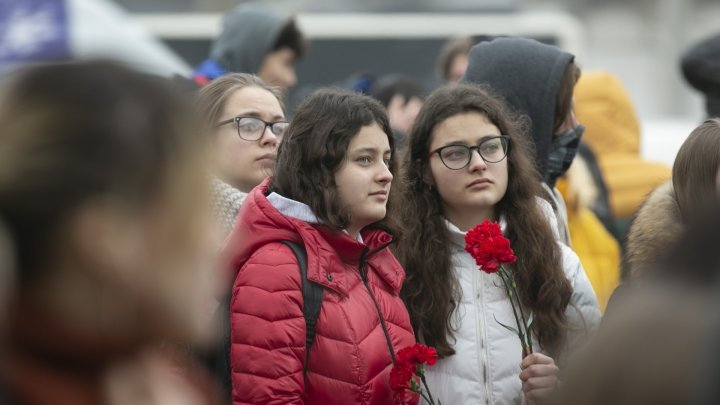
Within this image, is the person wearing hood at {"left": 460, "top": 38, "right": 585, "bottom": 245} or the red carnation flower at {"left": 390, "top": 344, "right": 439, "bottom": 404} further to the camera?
the person wearing hood at {"left": 460, "top": 38, "right": 585, "bottom": 245}

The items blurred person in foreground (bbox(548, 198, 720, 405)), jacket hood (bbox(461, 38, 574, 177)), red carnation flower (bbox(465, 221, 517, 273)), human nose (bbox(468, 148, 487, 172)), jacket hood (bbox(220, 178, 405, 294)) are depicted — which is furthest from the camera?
jacket hood (bbox(461, 38, 574, 177))

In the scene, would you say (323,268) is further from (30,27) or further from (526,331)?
(30,27)

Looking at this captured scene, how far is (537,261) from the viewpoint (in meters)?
4.25

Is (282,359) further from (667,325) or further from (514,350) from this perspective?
(667,325)

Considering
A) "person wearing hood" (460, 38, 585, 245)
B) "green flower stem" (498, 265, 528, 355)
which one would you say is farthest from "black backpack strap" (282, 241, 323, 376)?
"person wearing hood" (460, 38, 585, 245)

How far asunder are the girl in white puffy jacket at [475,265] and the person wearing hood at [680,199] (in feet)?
0.95

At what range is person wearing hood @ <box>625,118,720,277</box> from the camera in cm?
398

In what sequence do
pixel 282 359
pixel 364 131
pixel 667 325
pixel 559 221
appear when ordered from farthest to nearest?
1. pixel 559 221
2. pixel 364 131
3. pixel 282 359
4. pixel 667 325

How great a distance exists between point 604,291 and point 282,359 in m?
2.19

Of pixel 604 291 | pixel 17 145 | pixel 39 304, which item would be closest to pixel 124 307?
pixel 39 304

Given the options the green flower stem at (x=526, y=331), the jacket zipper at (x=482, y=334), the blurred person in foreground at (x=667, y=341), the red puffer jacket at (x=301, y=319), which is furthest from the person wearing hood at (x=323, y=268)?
the blurred person in foreground at (x=667, y=341)

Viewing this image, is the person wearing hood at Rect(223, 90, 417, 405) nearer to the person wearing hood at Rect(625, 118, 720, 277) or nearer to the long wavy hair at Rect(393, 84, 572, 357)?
the long wavy hair at Rect(393, 84, 572, 357)

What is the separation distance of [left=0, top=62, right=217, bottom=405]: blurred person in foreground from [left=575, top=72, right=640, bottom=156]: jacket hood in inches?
226

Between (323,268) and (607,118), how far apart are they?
12.7 feet
